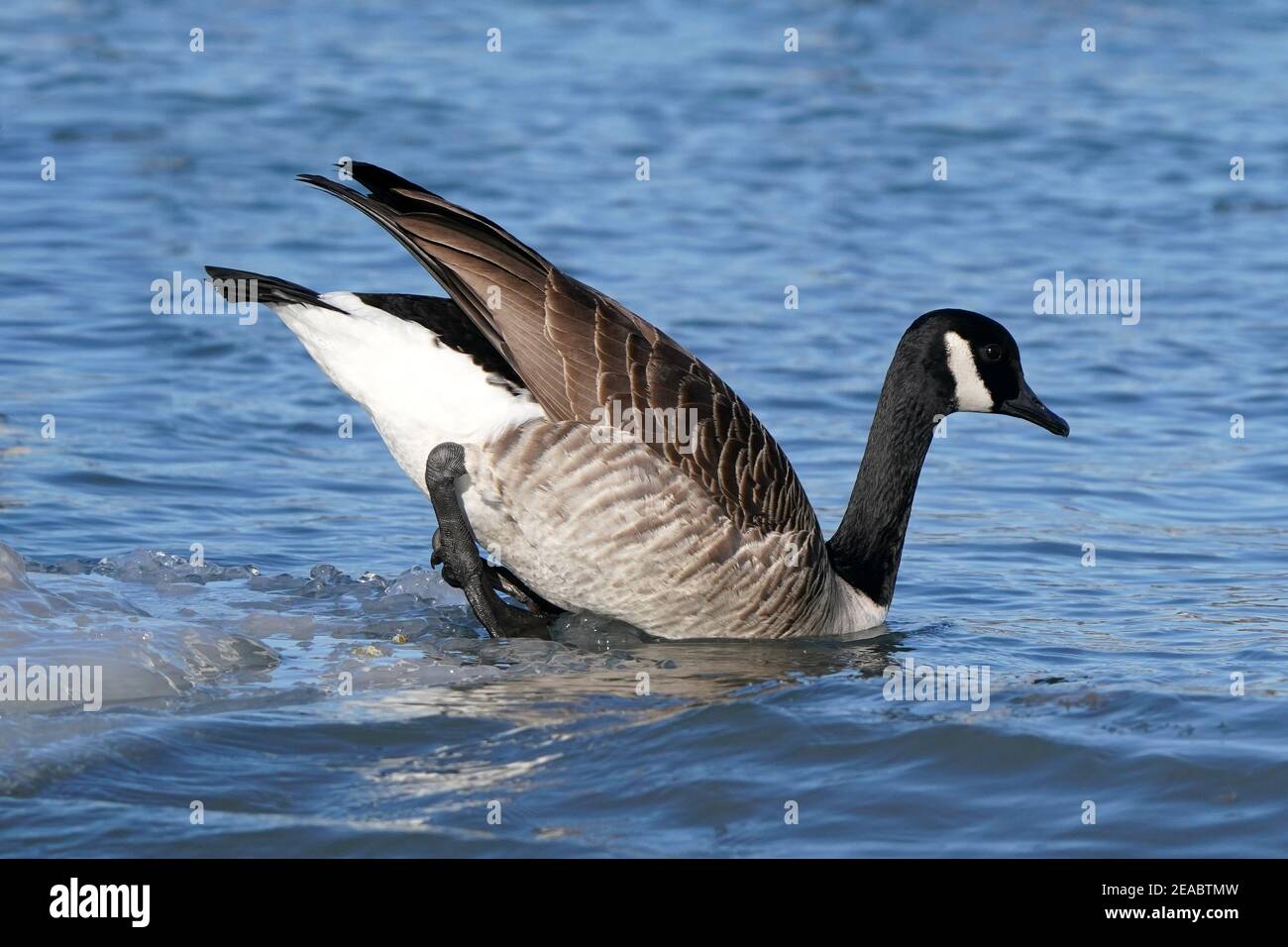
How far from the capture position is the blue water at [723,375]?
524 centimetres

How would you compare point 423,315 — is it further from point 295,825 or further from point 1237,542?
point 1237,542

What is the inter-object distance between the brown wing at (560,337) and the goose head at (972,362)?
127cm

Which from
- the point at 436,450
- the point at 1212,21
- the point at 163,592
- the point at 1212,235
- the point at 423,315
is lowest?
the point at 163,592

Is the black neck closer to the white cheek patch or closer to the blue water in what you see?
the white cheek patch

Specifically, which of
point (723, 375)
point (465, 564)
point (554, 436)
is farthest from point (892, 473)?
point (723, 375)

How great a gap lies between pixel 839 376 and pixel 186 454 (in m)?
4.30

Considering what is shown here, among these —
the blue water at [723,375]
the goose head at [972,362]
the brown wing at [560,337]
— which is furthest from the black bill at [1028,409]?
the brown wing at [560,337]

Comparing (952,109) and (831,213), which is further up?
(952,109)

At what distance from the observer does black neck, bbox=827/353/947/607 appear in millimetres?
7430

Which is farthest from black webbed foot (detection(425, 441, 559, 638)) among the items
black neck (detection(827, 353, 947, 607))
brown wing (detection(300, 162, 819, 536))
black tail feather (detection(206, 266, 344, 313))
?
black neck (detection(827, 353, 947, 607))

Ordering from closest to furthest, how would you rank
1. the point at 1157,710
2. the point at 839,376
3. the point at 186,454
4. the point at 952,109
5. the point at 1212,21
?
the point at 1157,710
the point at 186,454
the point at 839,376
the point at 952,109
the point at 1212,21

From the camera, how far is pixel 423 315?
6406 millimetres

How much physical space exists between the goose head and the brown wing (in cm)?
127
